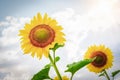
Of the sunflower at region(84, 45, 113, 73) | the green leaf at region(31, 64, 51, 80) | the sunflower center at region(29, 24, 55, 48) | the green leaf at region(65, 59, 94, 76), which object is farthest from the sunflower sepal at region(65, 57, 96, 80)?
the sunflower at region(84, 45, 113, 73)

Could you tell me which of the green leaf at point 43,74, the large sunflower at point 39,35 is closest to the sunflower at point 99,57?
the large sunflower at point 39,35

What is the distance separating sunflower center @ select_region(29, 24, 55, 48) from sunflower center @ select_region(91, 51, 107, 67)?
3491 millimetres

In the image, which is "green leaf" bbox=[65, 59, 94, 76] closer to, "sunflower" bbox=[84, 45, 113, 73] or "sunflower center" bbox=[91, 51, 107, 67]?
"sunflower" bbox=[84, 45, 113, 73]

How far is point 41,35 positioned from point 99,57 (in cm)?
371

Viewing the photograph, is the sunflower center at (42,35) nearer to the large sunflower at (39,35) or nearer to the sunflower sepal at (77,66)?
the large sunflower at (39,35)

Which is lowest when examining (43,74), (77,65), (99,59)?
(77,65)

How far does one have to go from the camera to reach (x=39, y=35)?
182 inches

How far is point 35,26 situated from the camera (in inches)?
182

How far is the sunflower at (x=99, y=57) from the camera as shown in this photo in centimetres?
779

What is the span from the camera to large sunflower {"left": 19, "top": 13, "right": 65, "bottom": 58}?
4.50 meters

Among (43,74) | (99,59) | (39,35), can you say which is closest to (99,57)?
(99,59)

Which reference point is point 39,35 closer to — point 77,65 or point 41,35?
point 41,35

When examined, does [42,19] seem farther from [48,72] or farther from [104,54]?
[104,54]

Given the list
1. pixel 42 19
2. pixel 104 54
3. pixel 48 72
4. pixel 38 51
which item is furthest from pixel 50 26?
pixel 104 54
